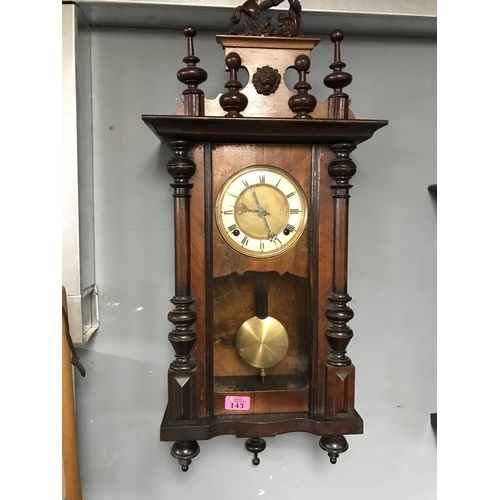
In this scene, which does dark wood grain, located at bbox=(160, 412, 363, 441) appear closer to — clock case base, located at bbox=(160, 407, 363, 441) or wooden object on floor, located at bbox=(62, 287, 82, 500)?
clock case base, located at bbox=(160, 407, 363, 441)

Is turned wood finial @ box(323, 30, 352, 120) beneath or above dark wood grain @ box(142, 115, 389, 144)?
above

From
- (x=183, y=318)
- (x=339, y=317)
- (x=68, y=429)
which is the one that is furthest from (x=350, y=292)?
(x=68, y=429)

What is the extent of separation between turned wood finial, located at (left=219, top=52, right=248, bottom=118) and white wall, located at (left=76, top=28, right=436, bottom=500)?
190 mm

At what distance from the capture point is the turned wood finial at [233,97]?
0.71 meters

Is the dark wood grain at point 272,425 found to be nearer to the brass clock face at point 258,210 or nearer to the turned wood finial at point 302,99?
the brass clock face at point 258,210

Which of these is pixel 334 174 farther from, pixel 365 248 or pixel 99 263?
pixel 99 263

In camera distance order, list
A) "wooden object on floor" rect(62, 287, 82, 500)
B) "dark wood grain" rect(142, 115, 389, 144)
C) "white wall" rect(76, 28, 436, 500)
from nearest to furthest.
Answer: "dark wood grain" rect(142, 115, 389, 144), "wooden object on floor" rect(62, 287, 82, 500), "white wall" rect(76, 28, 436, 500)

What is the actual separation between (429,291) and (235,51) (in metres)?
0.72

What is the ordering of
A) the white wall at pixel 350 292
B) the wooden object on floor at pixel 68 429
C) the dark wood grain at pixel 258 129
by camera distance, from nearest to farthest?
the dark wood grain at pixel 258 129 < the wooden object on floor at pixel 68 429 < the white wall at pixel 350 292

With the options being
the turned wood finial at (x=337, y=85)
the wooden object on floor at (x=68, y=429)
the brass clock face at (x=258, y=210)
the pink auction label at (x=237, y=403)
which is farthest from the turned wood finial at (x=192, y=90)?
the pink auction label at (x=237, y=403)

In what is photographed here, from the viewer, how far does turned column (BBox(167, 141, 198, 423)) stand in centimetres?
72

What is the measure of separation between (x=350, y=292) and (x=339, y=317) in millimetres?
222

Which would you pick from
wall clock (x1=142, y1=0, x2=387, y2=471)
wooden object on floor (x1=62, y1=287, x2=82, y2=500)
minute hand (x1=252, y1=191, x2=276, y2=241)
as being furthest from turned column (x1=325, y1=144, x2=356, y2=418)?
wooden object on floor (x1=62, y1=287, x2=82, y2=500)

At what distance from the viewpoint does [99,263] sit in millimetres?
910
